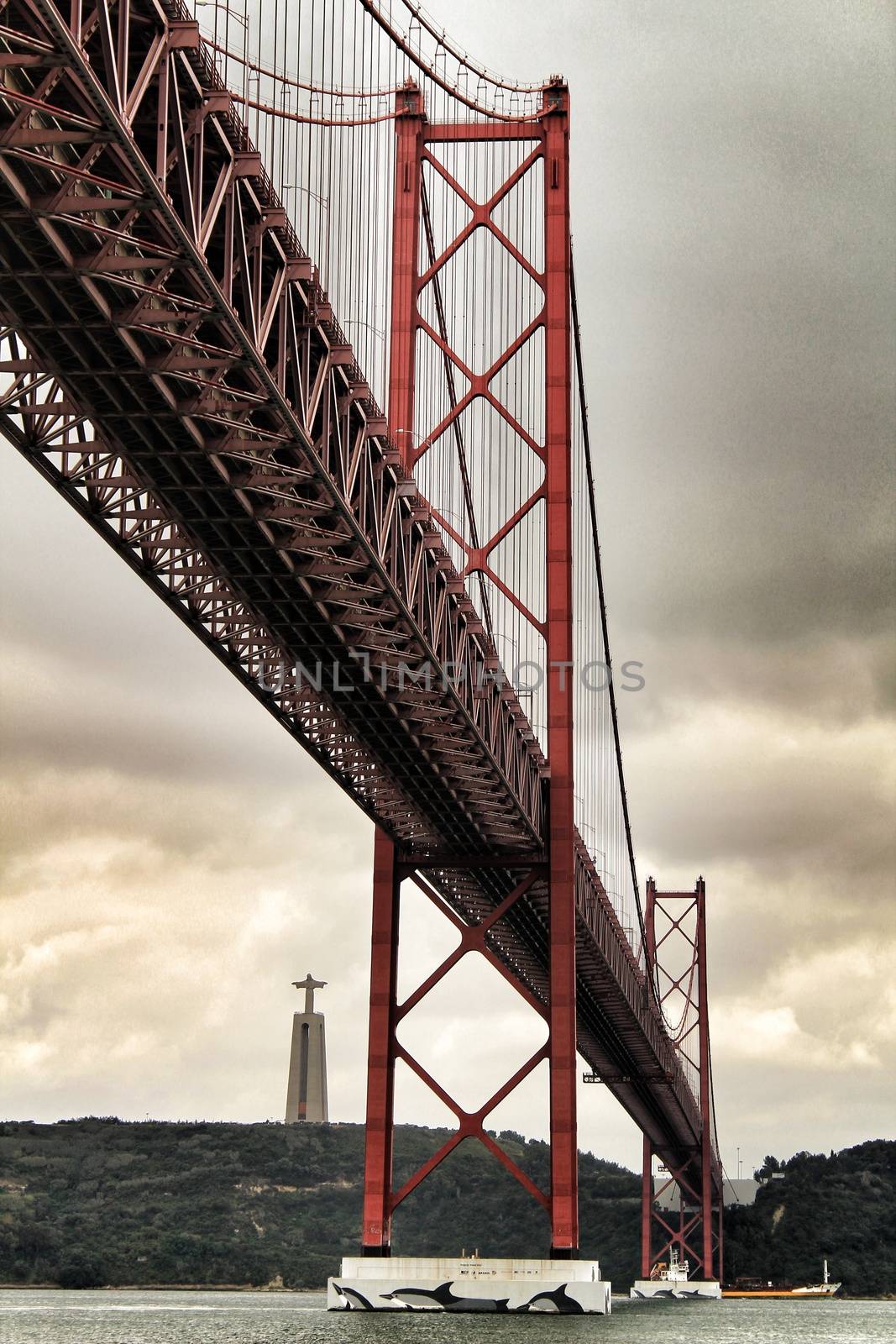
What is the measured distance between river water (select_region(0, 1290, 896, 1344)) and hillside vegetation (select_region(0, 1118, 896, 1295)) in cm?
1525

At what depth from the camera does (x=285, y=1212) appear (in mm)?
87562

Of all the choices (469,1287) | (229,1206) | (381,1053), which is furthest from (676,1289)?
(469,1287)

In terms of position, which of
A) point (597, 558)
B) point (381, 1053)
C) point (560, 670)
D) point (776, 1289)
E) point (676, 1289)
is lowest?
point (676, 1289)

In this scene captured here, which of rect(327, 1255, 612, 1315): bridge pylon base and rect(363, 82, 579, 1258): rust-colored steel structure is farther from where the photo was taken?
rect(363, 82, 579, 1258): rust-colored steel structure

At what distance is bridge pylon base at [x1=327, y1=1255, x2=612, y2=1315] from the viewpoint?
30.2 meters

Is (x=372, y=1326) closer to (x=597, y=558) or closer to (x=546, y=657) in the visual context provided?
(x=546, y=657)

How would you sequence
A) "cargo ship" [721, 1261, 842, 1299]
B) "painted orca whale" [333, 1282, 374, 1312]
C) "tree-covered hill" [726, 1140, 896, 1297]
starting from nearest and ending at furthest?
"painted orca whale" [333, 1282, 374, 1312], "cargo ship" [721, 1261, 842, 1299], "tree-covered hill" [726, 1140, 896, 1297]

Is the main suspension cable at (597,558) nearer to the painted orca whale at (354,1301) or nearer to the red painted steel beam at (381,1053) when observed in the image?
the red painted steel beam at (381,1053)

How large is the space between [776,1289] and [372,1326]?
72744 millimetres

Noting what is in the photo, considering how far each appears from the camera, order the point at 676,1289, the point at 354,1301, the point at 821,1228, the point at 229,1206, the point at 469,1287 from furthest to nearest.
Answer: the point at 821,1228 → the point at 229,1206 → the point at 676,1289 → the point at 354,1301 → the point at 469,1287

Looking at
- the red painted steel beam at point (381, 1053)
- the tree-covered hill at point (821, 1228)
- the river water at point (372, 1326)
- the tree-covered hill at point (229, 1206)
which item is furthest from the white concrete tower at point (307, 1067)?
the red painted steel beam at point (381, 1053)

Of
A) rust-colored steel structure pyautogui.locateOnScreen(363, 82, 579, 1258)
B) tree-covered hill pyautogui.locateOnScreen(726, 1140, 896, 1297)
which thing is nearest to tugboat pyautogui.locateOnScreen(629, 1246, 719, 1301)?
tree-covered hill pyautogui.locateOnScreen(726, 1140, 896, 1297)

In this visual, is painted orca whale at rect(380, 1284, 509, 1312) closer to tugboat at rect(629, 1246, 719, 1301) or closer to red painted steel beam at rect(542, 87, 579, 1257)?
red painted steel beam at rect(542, 87, 579, 1257)

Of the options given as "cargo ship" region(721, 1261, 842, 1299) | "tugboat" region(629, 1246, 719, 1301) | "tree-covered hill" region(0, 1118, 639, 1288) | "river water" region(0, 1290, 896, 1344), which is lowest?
"river water" region(0, 1290, 896, 1344)
